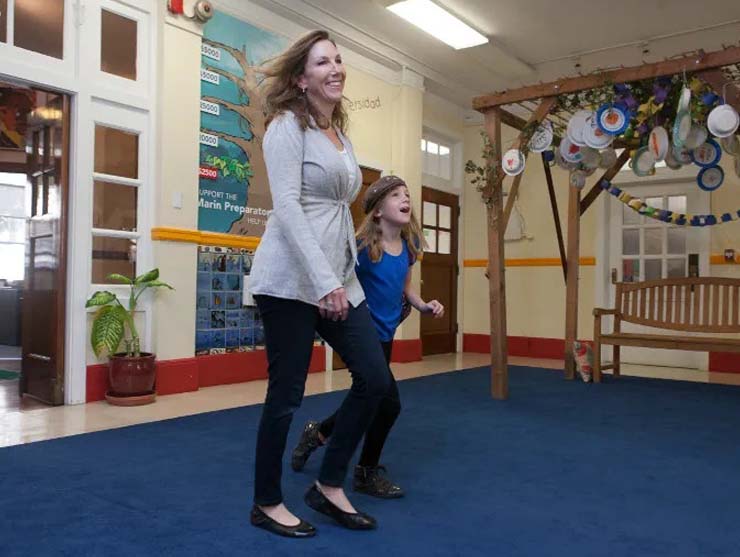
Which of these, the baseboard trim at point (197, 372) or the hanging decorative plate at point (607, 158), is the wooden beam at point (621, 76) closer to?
the hanging decorative plate at point (607, 158)

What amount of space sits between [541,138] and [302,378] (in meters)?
3.43

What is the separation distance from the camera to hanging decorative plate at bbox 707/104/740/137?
369 cm

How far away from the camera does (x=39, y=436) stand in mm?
3158

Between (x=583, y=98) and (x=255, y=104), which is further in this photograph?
(x=255, y=104)

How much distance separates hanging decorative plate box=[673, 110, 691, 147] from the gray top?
291 centimetres

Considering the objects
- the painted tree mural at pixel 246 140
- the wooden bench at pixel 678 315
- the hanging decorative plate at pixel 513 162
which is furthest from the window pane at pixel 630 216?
the painted tree mural at pixel 246 140

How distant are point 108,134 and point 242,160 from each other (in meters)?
1.05

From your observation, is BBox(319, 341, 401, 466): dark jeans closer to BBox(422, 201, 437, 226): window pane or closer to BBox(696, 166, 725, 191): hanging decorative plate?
BBox(696, 166, 725, 191): hanging decorative plate

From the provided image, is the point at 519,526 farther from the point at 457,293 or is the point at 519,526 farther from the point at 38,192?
the point at 457,293

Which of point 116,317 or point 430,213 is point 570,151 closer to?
point 430,213

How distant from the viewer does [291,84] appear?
1809 millimetres

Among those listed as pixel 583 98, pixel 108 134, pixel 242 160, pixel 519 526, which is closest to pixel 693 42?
pixel 583 98

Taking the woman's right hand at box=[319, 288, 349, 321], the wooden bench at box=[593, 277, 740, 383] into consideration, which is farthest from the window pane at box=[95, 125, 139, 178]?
the wooden bench at box=[593, 277, 740, 383]

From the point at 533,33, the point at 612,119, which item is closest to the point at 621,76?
the point at 612,119
